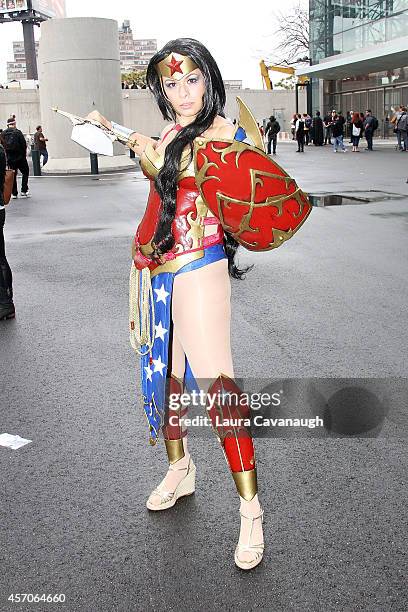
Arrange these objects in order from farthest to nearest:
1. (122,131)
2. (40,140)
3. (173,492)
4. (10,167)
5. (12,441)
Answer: (40,140) → (10,167) → (12,441) → (173,492) → (122,131)

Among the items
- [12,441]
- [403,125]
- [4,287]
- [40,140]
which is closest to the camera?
[12,441]

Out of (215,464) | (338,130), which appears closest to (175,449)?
(215,464)

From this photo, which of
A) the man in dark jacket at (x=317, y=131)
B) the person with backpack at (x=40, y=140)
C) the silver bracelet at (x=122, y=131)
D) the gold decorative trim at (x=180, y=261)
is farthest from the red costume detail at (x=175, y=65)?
the man in dark jacket at (x=317, y=131)

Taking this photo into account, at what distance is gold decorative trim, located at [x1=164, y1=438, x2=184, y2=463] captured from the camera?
2.96 meters

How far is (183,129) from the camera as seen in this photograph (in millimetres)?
2359

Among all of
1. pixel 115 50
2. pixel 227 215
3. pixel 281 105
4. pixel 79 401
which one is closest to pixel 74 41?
pixel 115 50

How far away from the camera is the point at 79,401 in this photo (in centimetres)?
409

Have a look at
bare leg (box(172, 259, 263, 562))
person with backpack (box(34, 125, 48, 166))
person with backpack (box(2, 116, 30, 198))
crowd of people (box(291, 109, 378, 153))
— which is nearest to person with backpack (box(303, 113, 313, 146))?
crowd of people (box(291, 109, 378, 153))

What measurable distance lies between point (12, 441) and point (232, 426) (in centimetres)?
158

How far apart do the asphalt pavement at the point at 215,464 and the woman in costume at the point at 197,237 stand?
0.88ft

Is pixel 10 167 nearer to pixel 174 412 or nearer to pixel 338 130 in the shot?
pixel 174 412

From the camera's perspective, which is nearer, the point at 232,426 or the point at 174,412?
the point at 232,426

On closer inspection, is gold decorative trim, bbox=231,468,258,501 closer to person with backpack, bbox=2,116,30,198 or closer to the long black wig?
the long black wig

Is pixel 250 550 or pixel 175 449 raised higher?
pixel 175 449
